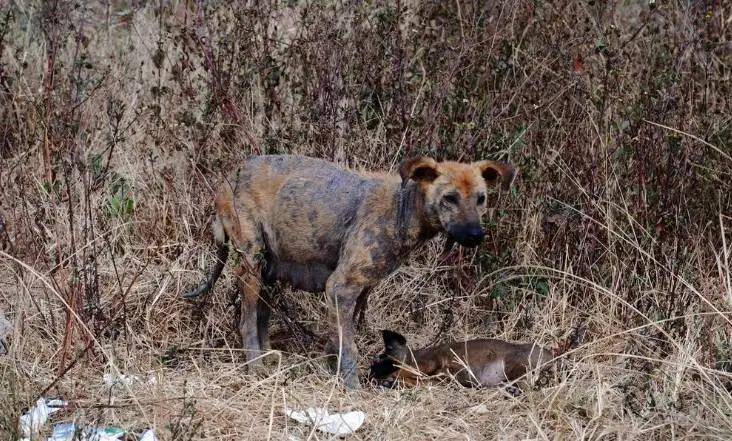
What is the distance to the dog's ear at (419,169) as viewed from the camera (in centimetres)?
632

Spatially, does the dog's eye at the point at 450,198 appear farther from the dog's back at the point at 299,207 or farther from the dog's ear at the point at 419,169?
the dog's back at the point at 299,207

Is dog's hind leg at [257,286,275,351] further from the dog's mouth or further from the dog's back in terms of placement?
the dog's mouth

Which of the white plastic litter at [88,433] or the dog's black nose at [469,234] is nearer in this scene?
the white plastic litter at [88,433]

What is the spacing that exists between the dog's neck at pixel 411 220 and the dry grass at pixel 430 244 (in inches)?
31.9

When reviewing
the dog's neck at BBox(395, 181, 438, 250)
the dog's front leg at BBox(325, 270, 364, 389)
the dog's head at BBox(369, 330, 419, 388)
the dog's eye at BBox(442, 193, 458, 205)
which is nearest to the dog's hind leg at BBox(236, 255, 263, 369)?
the dog's front leg at BBox(325, 270, 364, 389)

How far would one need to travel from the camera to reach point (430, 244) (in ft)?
26.0

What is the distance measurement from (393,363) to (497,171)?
1.27 metres

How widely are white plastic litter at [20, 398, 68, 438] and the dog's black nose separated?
2231 mm

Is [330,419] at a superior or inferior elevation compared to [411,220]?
inferior

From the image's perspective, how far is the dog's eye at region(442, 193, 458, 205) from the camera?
249 inches

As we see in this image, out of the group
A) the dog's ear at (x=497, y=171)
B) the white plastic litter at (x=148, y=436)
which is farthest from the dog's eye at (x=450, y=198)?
the white plastic litter at (x=148, y=436)

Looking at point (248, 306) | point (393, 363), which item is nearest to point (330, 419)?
point (393, 363)

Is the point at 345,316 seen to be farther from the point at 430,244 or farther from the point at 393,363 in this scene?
the point at 430,244

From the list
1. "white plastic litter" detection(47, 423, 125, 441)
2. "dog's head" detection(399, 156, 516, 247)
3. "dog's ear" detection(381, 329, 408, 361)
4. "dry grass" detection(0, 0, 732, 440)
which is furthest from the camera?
"dog's ear" detection(381, 329, 408, 361)
